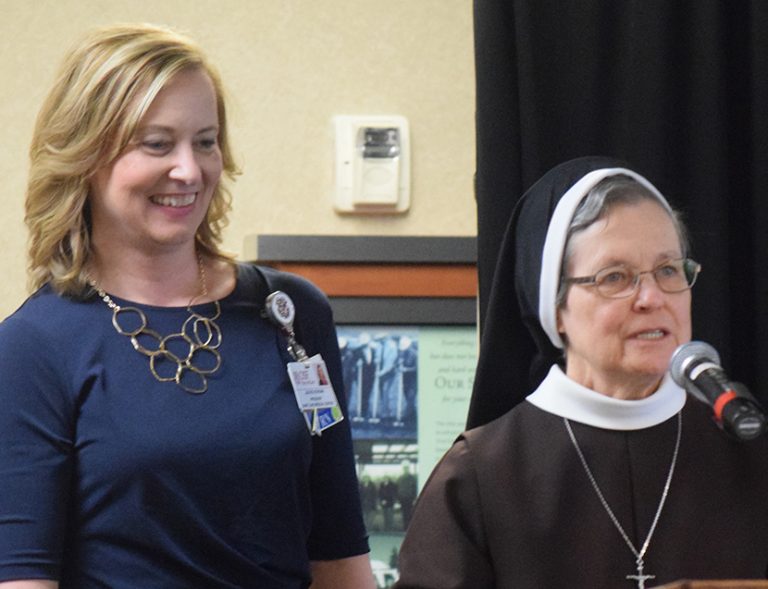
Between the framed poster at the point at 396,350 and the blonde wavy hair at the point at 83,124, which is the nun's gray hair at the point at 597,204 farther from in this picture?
the framed poster at the point at 396,350

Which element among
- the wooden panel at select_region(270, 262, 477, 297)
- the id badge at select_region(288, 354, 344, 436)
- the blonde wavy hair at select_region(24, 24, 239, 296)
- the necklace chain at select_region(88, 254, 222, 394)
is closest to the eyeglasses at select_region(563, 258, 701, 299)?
the id badge at select_region(288, 354, 344, 436)

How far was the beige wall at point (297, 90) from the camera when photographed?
4.02 meters

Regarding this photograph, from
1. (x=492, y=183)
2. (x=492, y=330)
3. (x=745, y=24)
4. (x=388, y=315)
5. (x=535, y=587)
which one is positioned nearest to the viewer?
(x=535, y=587)

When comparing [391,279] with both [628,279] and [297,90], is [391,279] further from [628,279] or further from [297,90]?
[628,279]

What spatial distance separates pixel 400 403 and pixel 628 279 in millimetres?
1892

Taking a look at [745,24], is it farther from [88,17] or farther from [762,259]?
[88,17]

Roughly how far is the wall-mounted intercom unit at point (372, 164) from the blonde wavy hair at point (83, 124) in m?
1.53

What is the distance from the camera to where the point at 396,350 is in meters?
4.04

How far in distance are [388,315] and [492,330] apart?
1.58 meters

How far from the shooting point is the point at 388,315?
3994 millimetres

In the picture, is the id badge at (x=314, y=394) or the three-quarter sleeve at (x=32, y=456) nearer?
the three-quarter sleeve at (x=32, y=456)

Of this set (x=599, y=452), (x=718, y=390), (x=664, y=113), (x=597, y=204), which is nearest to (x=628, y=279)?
(x=597, y=204)

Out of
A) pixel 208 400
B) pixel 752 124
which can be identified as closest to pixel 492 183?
pixel 752 124

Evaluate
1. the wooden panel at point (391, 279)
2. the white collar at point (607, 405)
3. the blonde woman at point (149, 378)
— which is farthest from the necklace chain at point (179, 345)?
the wooden panel at point (391, 279)
